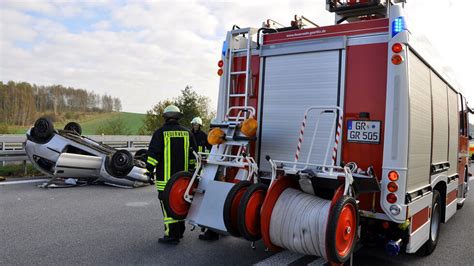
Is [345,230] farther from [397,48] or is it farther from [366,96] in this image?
[397,48]

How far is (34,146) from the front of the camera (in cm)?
900

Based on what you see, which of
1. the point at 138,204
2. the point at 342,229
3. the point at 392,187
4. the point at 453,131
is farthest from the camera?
the point at 138,204

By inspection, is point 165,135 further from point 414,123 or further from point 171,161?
point 414,123

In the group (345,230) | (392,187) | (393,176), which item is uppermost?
(393,176)

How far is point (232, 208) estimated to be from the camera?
402cm

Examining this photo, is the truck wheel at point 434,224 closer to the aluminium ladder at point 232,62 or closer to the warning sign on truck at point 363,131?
the warning sign on truck at point 363,131

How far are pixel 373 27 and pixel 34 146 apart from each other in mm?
7800

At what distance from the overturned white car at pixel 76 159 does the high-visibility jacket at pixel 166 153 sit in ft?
13.2

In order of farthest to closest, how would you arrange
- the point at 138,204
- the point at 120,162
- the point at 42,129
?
the point at 120,162, the point at 42,129, the point at 138,204

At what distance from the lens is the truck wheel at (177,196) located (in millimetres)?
4438

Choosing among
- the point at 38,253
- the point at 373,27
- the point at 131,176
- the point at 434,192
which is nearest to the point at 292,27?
the point at 373,27

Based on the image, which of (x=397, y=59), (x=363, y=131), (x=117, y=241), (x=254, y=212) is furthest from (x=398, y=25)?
(x=117, y=241)

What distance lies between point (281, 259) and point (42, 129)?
6719mm

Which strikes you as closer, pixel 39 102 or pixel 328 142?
pixel 328 142
